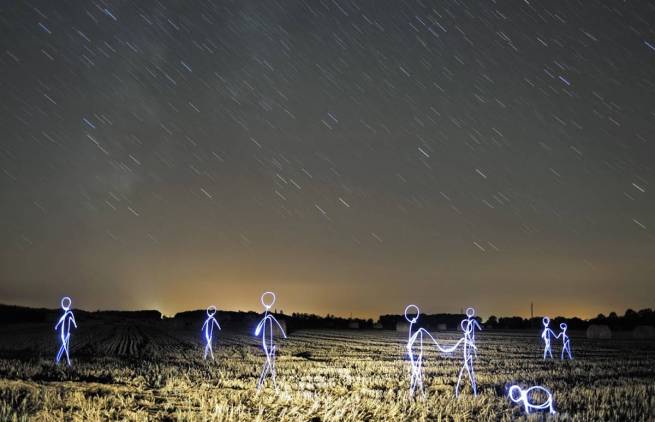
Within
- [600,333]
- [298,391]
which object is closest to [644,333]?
[600,333]

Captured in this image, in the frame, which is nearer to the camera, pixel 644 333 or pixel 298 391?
pixel 298 391

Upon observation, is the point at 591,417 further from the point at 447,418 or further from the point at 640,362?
the point at 640,362

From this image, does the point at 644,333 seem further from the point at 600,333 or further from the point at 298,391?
the point at 298,391

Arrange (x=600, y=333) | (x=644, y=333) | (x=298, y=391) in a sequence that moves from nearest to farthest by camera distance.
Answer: (x=298, y=391) < (x=600, y=333) < (x=644, y=333)

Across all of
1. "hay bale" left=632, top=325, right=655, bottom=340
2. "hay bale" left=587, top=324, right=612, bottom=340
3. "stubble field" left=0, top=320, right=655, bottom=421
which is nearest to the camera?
"stubble field" left=0, top=320, right=655, bottom=421

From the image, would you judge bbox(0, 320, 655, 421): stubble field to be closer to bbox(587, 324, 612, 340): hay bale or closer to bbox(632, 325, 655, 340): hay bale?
bbox(587, 324, 612, 340): hay bale

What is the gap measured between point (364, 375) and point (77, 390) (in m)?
9.31

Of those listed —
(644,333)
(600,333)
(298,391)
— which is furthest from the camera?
(644,333)

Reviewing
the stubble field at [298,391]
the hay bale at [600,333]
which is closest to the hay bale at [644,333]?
the hay bale at [600,333]

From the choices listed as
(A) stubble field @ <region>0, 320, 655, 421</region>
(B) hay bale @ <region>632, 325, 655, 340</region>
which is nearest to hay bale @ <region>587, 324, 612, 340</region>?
(B) hay bale @ <region>632, 325, 655, 340</region>

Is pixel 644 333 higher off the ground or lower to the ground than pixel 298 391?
higher

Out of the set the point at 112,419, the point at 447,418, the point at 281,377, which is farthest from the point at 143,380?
the point at 447,418

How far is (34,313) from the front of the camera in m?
122

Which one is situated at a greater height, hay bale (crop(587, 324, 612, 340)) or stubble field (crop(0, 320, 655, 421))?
hay bale (crop(587, 324, 612, 340))
